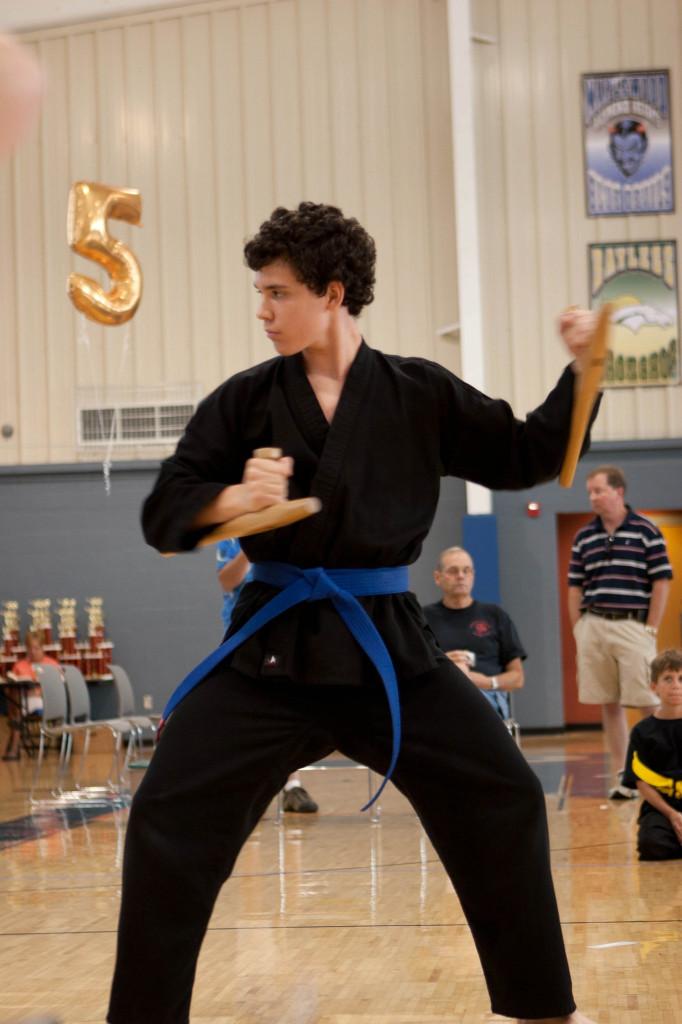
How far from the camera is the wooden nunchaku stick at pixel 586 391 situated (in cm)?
248

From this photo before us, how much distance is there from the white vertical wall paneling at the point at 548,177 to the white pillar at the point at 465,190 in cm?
73

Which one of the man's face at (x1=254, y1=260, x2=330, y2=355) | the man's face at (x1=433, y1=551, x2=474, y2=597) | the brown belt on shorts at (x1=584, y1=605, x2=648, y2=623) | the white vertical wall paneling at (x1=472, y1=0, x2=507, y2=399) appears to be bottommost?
the brown belt on shorts at (x1=584, y1=605, x2=648, y2=623)

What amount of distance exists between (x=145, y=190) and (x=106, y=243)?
6.06 meters

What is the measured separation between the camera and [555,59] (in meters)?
13.7

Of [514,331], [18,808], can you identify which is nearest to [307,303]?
[18,808]

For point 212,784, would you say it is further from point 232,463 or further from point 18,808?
point 18,808

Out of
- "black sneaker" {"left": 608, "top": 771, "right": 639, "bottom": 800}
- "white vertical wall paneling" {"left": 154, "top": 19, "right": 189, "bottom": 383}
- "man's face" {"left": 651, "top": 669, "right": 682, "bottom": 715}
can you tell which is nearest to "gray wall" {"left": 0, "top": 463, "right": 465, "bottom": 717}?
"white vertical wall paneling" {"left": 154, "top": 19, "right": 189, "bottom": 383}

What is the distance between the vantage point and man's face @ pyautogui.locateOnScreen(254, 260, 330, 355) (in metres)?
2.59

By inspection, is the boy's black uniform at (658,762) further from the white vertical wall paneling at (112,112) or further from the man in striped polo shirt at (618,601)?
the white vertical wall paneling at (112,112)

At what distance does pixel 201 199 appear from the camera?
1426cm

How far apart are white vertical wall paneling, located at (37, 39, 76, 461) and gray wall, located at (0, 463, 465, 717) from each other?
1.80 feet

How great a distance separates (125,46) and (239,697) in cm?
1325

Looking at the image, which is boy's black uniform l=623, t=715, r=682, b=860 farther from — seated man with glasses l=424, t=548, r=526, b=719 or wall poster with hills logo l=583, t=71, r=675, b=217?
wall poster with hills logo l=583, t=71, r=675, b=217

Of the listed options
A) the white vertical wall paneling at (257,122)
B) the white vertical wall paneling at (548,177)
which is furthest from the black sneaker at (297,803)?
the white vertical wall paneling at (257,122)
